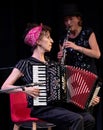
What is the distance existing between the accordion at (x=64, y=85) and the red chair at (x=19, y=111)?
0.40 metres

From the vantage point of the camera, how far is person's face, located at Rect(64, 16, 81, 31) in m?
5.26

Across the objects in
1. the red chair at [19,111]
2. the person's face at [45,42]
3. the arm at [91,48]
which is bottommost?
the red chair at [19,111]

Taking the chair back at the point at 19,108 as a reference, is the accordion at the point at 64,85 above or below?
above

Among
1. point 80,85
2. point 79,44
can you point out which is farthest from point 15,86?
point 79,44

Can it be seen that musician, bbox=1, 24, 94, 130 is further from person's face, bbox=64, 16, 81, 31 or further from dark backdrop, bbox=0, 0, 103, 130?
dark backdrop, bbox=0, 0, 103, 130

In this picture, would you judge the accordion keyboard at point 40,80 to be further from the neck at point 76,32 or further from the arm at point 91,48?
the neck at point 76,32

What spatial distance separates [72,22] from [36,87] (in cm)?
93

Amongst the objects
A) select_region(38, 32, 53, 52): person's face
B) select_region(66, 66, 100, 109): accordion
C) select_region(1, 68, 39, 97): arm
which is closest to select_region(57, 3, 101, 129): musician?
select_region(38, 32, 53, 52): person's face

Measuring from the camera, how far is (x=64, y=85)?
187 inches

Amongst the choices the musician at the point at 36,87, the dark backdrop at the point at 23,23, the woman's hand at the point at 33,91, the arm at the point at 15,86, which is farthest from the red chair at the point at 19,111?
the dark backdrop at the point at 23,23

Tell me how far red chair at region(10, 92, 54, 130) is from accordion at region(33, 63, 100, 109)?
1.30ft

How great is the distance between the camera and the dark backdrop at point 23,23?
5781mm

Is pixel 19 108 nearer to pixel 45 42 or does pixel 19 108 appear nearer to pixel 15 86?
pixel 15 86

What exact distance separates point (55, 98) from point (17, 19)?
1417mm
